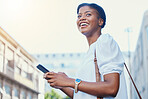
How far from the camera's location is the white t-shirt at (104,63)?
0.95m

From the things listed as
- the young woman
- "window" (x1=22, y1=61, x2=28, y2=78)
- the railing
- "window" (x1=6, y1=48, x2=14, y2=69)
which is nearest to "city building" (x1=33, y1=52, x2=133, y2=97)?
"window" (x1=22, y1=61, x2=28, y2=78)

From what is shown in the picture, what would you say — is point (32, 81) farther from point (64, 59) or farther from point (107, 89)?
point (64, 59)

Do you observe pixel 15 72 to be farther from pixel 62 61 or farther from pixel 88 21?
pixel 62 61

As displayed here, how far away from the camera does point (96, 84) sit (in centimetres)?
93

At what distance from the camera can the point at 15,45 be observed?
59.7 ft

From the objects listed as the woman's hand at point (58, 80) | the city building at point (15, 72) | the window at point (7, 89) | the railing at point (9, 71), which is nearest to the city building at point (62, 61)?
the city building at point (15, 72)

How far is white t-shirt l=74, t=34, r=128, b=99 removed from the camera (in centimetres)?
95

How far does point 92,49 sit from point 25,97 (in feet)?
60.8

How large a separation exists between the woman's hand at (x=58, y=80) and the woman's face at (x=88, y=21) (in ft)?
0.68

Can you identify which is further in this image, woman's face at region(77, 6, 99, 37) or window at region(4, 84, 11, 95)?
window at region(4, 84, 11, 95)

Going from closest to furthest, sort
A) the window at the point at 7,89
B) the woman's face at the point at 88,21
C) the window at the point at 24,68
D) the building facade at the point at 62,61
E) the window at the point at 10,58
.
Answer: the woman's face at the point at 88,21
the window at the point at 7,89
the window at the point at 10,58
the window at the point at 24,68
the building facade at the point at 62,61

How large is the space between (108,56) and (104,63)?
0.10 ft

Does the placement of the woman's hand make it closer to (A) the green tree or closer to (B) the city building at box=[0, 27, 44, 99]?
(B) the city building at box=[0, 27, 44, 99]

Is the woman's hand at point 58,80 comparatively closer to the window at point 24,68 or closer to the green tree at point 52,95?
the window at point 24,68
